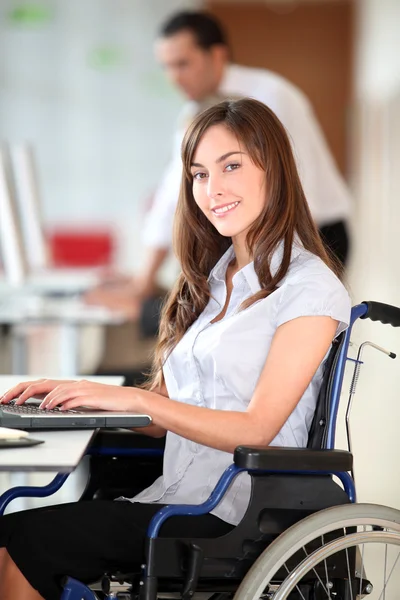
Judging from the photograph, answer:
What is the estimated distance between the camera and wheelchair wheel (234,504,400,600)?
1371 mm

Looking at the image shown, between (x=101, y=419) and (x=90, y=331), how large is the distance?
3605mm

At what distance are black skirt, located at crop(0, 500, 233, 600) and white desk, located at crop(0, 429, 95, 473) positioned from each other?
132 mm

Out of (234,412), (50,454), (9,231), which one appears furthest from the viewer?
(9,231)

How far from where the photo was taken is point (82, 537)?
148 cm

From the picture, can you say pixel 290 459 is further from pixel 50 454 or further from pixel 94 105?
pixel 94 105

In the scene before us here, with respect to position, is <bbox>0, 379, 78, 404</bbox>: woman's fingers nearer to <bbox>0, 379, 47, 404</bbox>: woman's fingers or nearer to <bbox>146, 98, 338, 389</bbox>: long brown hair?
<bbox>0, 379, 47, 404</bbox>: woman's fingers

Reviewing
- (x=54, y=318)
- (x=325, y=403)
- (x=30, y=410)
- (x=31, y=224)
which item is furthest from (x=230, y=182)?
(x=31, y=224)

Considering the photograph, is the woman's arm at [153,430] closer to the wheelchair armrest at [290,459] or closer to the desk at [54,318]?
the wheelchair armrest at [290,459]

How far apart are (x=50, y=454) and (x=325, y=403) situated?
1.65ft

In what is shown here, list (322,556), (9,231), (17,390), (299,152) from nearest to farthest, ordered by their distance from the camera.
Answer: (322,556)
(17,390)
(9,231)
(299,152)

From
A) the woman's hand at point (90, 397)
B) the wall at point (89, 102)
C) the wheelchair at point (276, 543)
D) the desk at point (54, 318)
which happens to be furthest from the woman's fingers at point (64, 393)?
the wall at point (89, 102)

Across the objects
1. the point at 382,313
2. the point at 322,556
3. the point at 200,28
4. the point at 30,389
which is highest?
the point at 200,28

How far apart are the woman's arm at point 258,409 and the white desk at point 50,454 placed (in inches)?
4.8

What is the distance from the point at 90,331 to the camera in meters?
5.03
